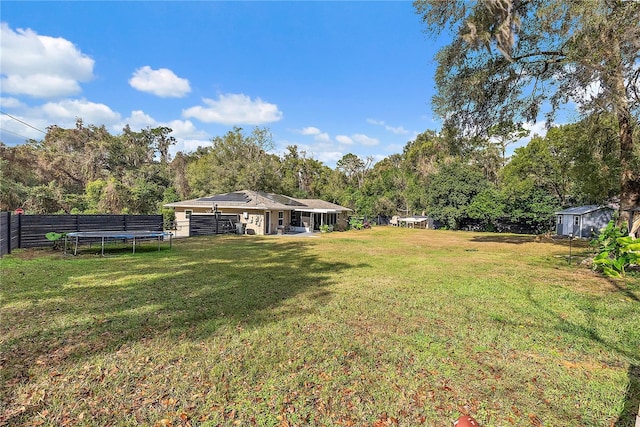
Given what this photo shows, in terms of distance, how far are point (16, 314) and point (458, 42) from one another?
14.5 m

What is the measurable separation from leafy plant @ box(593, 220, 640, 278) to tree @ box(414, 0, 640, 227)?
6.86 feet

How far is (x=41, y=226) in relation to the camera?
1236 cm

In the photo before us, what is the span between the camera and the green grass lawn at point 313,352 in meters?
2.77

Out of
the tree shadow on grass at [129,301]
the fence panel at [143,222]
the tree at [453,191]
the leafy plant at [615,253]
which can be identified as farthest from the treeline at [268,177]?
the tree shadow on grass at [129,301]

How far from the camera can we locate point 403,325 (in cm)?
482

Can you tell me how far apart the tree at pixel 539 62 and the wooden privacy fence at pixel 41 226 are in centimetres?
1570

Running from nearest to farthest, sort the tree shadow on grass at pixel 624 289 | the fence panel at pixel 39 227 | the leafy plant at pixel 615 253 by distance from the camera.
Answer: the tree shadow on grass at pixel 624 289 < the leafy plant at pixel 615 253 < the fence panel at pixel 39 227

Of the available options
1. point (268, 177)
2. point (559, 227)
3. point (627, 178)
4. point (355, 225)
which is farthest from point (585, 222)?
point (268, 177)

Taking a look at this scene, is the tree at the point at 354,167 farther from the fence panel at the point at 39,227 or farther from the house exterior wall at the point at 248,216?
the fence panel at the point at 39,227

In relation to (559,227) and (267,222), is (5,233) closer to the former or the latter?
(267,222)

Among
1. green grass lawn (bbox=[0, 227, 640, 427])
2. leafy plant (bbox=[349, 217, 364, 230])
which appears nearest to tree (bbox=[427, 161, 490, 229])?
leafy plant (bbox=[349, 217, 364, 230])

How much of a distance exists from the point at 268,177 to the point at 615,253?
30322 mm

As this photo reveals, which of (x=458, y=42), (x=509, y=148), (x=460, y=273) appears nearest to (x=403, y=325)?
(x=460, y=273)

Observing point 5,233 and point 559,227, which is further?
point 559,227
